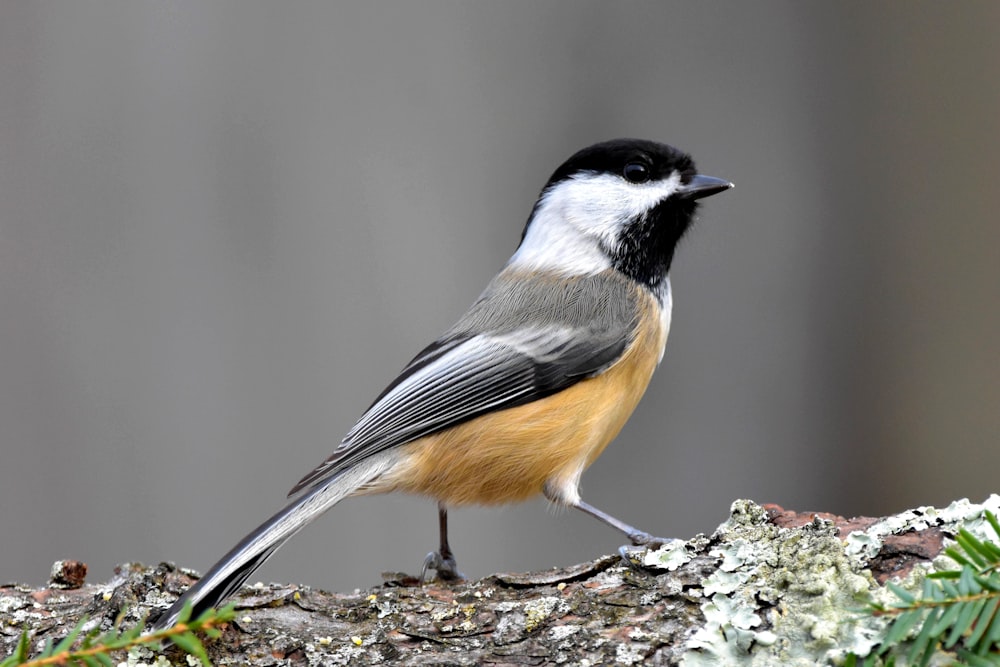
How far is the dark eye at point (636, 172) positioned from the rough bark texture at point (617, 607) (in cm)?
102

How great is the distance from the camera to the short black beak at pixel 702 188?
82.7 inches

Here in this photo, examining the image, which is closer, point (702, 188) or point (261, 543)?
point (261, 543)

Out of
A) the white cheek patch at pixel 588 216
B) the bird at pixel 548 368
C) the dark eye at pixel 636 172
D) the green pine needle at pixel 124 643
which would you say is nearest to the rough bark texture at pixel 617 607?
the bird at pixel 548 368

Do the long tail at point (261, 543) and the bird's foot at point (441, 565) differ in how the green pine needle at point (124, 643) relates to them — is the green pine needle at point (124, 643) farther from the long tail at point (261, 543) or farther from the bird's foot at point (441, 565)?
the bird's foot at point (441, 565)

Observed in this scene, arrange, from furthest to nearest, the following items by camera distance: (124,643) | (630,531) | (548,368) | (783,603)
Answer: (548,368), (630,531), (783,603), (124,643)

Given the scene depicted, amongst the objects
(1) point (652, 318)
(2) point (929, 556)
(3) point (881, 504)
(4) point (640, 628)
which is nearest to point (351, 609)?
(4) point (640, 628)

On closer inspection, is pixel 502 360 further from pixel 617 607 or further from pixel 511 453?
pixel 617 607

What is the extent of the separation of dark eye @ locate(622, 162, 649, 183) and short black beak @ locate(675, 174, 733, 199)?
9cm

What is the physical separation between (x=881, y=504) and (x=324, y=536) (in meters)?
1.59

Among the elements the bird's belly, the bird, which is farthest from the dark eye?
the bird's belly

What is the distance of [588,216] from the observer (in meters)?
2.16

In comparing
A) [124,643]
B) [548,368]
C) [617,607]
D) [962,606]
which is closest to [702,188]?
[548,368]

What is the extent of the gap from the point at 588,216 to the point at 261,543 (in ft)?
3.70

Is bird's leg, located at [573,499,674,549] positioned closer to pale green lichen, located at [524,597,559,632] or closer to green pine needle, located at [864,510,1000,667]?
pale green lichen, located at [524,597,559,632]
